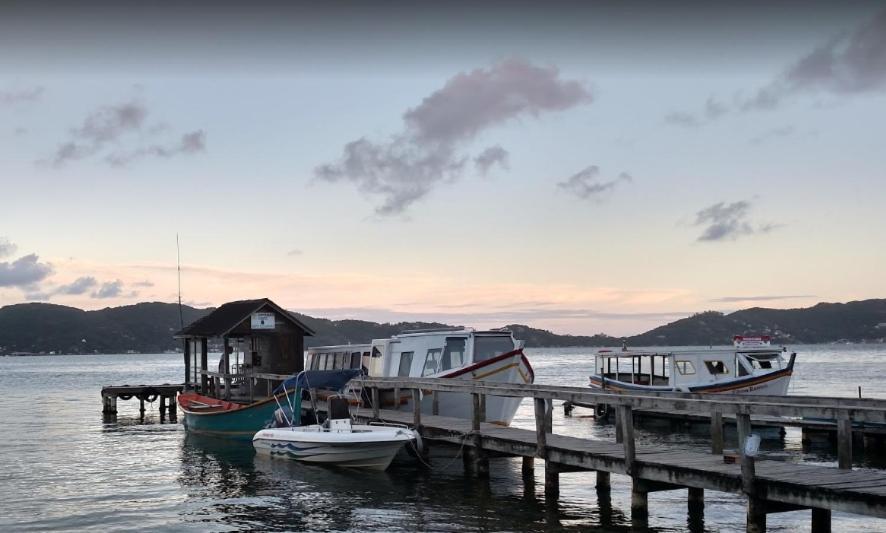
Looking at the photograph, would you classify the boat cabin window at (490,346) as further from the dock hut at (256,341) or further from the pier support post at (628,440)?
the dock hut at (256,341)

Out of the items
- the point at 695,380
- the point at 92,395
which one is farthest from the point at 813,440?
the point at 92,395

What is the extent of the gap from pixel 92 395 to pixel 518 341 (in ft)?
201

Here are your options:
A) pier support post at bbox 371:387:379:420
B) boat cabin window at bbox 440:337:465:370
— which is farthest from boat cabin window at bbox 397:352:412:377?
pier support post at bbox 371:387:379:420

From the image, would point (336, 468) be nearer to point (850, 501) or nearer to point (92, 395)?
point (850, 501)

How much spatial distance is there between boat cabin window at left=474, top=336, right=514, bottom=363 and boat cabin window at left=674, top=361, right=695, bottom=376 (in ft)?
45.2

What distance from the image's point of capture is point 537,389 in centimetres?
1977

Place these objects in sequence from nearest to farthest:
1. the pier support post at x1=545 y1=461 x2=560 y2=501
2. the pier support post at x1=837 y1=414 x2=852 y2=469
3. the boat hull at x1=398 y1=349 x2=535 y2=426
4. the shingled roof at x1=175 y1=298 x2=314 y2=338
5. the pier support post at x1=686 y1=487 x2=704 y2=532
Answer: the pier support post at x1=837 y1=414 x2=852 y2=469 → the pier support post at x1=686 y1=487 x2=704 y2=532 → the pier support post at x1=545 y1=461 x2=560 y2=501 → the boat hull at x1=398 y1=349 x2=535 y2=426 → the shingled roof at x1=175 y1=298 x2=314 y2=338

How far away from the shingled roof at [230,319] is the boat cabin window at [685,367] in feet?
58.7

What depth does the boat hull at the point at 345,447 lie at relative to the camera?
22516 mm

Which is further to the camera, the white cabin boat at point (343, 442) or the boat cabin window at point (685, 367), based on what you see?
the boat cabin window at point (685, 367)

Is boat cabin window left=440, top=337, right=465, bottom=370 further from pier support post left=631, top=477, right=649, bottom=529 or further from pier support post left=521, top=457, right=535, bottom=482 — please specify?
pier support post left=631, top=477, right=649, bottom=529

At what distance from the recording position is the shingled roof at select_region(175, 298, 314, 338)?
40.5 meters

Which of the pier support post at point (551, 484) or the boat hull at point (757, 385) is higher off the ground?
the boat hull at point (757, 385)

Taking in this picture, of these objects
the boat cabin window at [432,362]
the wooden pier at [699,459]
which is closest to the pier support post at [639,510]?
the wooden pier at [699,459]
